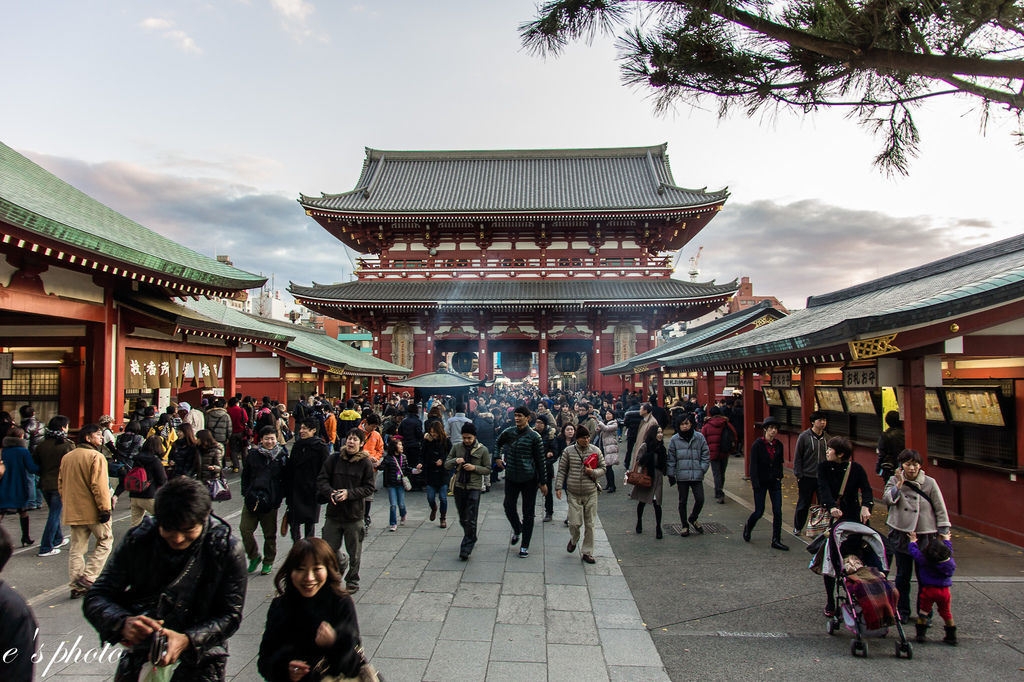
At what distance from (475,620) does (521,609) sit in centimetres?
50

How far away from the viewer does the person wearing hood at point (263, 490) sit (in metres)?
5.88

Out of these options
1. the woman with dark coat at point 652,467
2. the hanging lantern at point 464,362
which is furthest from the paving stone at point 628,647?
the hanging lantern at point 464,362

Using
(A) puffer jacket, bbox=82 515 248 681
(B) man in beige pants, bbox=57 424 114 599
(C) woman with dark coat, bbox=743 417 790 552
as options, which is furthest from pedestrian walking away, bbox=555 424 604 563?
(B) man in beige pants, bbox=57 424 114 599

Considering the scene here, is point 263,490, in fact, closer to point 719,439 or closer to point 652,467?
point 652,467

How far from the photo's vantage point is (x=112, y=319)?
988 cm

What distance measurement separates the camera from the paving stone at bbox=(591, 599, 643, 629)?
16.4 ft

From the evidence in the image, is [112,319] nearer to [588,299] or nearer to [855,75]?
[855,75]

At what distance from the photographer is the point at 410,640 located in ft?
15.2

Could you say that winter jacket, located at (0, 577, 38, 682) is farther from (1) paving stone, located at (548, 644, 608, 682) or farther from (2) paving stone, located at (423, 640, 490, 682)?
(1) paving stone, located at (548, 644, 608, 682)

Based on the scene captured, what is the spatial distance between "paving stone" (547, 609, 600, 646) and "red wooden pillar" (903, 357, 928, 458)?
16.0 ft

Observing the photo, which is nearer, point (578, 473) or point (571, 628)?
point (571, 628)

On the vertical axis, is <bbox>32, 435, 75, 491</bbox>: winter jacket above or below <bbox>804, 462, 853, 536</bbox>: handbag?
above

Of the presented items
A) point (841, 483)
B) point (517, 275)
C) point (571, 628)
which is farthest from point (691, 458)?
point (517, 275)

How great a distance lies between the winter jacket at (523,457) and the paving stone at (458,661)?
101 inches
